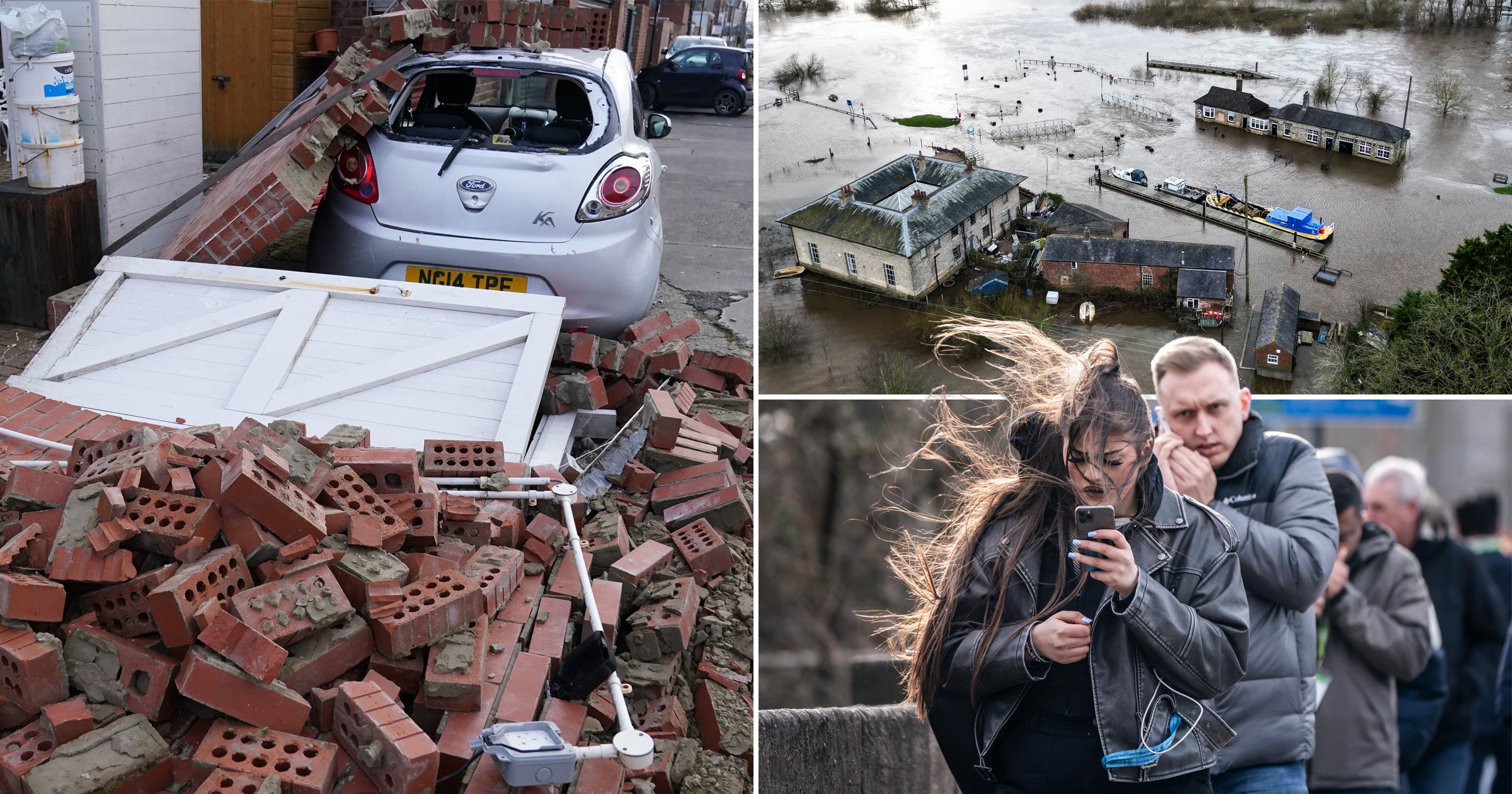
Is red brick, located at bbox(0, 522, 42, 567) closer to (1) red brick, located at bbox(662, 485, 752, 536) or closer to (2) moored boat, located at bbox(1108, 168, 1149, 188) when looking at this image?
(1) red brick, located at bbox(662, 485, 752, 536)

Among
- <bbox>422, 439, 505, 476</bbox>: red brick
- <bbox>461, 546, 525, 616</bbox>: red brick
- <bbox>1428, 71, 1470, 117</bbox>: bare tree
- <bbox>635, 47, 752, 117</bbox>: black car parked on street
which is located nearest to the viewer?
<bbox>461, 546, 525, 616</bbox>: red brick

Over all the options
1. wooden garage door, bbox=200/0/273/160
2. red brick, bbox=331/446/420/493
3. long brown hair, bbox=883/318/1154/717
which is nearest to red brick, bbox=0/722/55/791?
red brick, bbox=331/446/420/493

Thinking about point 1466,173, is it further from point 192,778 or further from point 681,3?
point 681,3

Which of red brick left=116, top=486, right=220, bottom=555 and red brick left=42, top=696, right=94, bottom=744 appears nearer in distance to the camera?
red brick left=42, top=696, right=94, bottom=744

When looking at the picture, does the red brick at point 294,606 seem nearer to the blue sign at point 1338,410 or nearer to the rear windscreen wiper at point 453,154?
the blue sign at point 1338,410

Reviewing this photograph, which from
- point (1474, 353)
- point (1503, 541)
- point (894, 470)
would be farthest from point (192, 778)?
point (1474, 353)

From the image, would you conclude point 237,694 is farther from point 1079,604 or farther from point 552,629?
point 1079,604

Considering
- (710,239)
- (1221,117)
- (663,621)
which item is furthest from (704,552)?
(1221,117)

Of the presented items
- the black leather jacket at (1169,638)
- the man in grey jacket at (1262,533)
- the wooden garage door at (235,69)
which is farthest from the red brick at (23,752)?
the wooden garage door at (235,69)
